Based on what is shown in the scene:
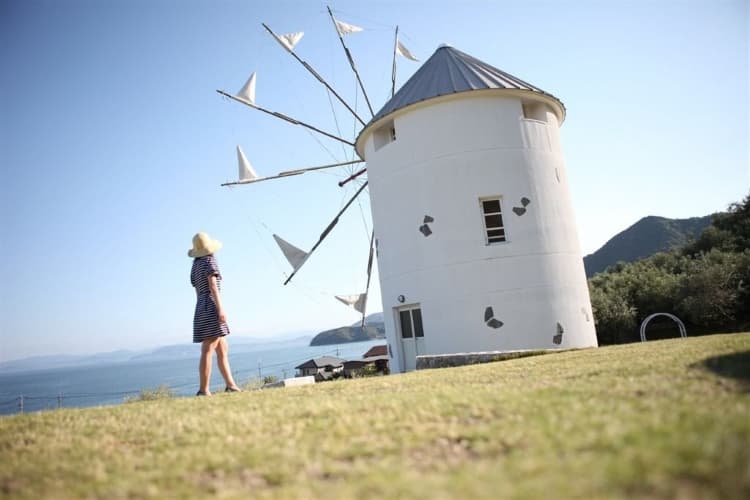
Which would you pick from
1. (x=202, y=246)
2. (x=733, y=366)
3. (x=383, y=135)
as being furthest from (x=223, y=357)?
(x=383, y=135)

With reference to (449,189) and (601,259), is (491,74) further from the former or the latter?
(601,259)

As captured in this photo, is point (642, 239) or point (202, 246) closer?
point (202, 246)

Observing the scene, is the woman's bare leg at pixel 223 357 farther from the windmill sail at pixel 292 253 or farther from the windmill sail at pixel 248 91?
the windmill sail at pixel 248 91

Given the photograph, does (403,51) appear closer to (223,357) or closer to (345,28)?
(345,28)

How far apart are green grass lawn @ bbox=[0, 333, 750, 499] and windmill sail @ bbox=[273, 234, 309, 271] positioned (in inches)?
622

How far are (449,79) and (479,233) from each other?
15.2ft

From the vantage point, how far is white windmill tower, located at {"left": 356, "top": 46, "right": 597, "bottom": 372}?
1301 centimetres

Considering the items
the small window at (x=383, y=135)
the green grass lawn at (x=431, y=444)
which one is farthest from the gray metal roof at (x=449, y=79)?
the green grass lawn at (x=431, y=444)

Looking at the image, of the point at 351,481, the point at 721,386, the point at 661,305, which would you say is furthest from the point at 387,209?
the point at 661,305

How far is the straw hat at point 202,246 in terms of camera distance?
7199 mm

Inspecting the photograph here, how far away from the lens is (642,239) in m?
72.5

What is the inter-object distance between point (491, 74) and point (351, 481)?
46.9ft

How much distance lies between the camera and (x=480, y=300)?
1298 cm

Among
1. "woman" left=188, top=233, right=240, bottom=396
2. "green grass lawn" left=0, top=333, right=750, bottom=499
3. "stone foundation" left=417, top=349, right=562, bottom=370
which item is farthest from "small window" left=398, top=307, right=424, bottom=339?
"green grass lawn" left=0, top=333, right=750, bottom=499
